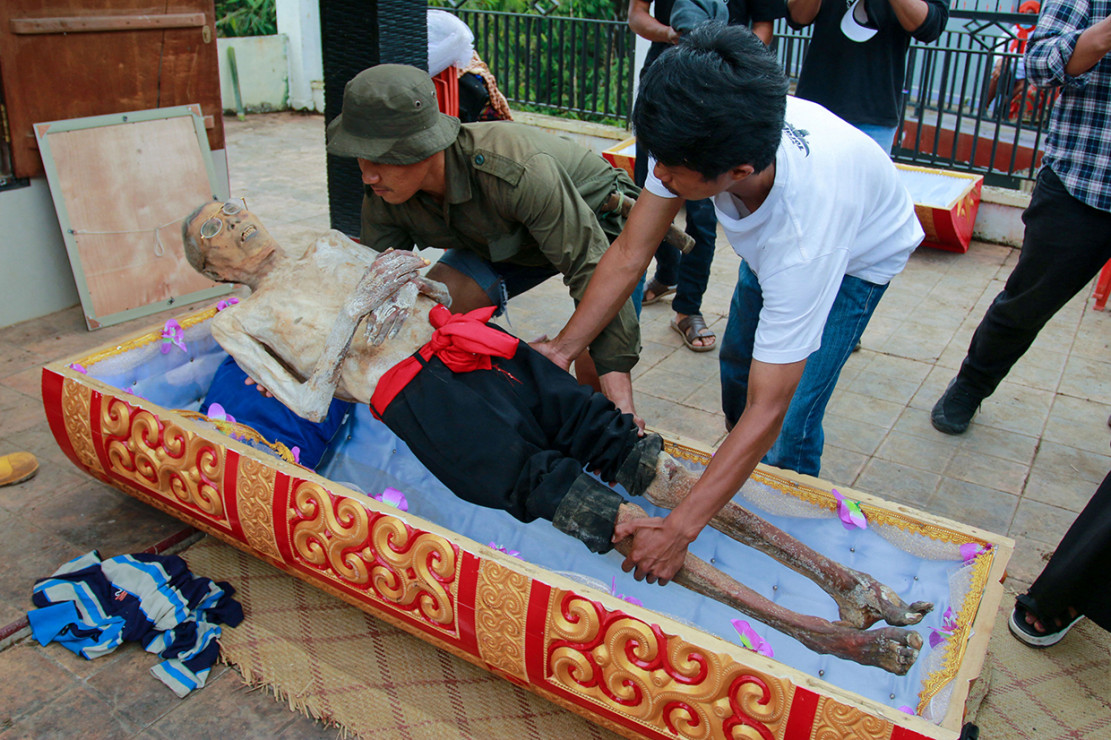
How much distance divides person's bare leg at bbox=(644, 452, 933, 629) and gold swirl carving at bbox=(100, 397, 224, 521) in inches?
50.9

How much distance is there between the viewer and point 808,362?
8.13 ft

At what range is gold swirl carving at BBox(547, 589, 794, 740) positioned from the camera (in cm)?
177

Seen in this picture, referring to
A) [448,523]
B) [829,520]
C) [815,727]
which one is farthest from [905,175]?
[815,727]

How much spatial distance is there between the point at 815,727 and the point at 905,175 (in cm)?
557

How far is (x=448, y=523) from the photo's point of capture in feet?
9.22

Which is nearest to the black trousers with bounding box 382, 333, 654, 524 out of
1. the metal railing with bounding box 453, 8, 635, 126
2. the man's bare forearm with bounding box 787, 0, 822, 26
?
the man's bare forearm with bounding box 787, 0, 822, 26

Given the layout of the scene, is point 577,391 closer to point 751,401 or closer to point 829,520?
point 751,401

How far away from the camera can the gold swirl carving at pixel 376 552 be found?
83.1 inches

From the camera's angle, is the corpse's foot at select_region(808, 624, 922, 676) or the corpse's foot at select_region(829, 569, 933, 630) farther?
the corpse's foot at select_region(829, 569, 933, 630)

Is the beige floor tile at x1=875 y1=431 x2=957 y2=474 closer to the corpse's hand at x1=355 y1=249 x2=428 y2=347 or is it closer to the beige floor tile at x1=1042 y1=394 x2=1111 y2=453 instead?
the beige floor tile at x1=1042 y1=394 x2=1111 y2=453

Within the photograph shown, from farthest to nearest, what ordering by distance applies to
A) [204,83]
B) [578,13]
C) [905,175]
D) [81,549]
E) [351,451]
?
[578,13] → [905,175] → [204,83] → [351,451] → [81,549]

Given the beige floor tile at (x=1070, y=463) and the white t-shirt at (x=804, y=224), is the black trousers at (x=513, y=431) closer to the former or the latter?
the white t-shirt at (x=804, y=224)

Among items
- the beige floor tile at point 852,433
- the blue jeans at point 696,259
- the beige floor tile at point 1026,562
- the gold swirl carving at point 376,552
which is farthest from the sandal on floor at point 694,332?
the gold swirl carving at point 376,552

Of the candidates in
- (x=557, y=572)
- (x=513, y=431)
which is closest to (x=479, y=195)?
(x=513, y=431)
